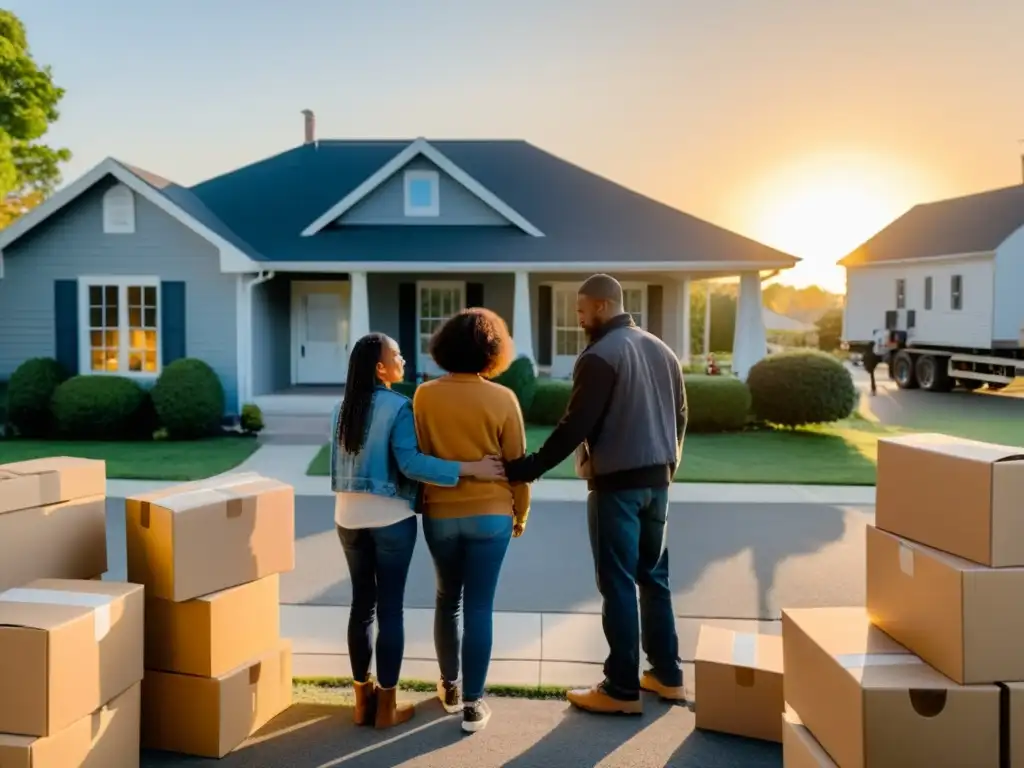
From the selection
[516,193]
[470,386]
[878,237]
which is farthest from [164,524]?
[878,237]

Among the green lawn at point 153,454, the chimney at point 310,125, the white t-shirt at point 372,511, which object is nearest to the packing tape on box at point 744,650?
the white t-shirt at point 372,511

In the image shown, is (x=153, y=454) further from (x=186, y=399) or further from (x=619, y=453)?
(x=619, y=453)

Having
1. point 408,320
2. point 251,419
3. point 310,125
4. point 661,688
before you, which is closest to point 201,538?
point 661,688

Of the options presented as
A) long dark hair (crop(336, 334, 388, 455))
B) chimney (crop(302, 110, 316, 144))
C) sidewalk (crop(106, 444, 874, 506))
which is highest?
chimney (crop(302, 110, 316, 144))

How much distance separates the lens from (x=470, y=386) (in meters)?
4.12

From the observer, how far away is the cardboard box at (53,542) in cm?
380

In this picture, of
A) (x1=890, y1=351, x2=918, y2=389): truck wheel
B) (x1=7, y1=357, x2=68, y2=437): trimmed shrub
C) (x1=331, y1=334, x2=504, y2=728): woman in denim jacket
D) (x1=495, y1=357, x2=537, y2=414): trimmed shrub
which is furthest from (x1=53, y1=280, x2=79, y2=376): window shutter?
(x1=890, y1=351, x2=918, y2=389): truck wheel

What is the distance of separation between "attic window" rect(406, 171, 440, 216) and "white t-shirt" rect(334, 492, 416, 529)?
15.1 meters

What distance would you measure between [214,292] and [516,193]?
7531 millimetres

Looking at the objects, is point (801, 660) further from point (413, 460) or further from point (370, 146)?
point (370, 146)

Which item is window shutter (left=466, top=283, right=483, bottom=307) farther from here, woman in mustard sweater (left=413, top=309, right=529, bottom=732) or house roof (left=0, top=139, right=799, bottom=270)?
woman in mustard sweater (left=413, top=309, right=529, bottom=732)

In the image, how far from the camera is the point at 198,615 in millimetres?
3904

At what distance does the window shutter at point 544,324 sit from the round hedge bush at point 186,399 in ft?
22.6

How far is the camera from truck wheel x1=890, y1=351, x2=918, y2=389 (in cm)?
2778
